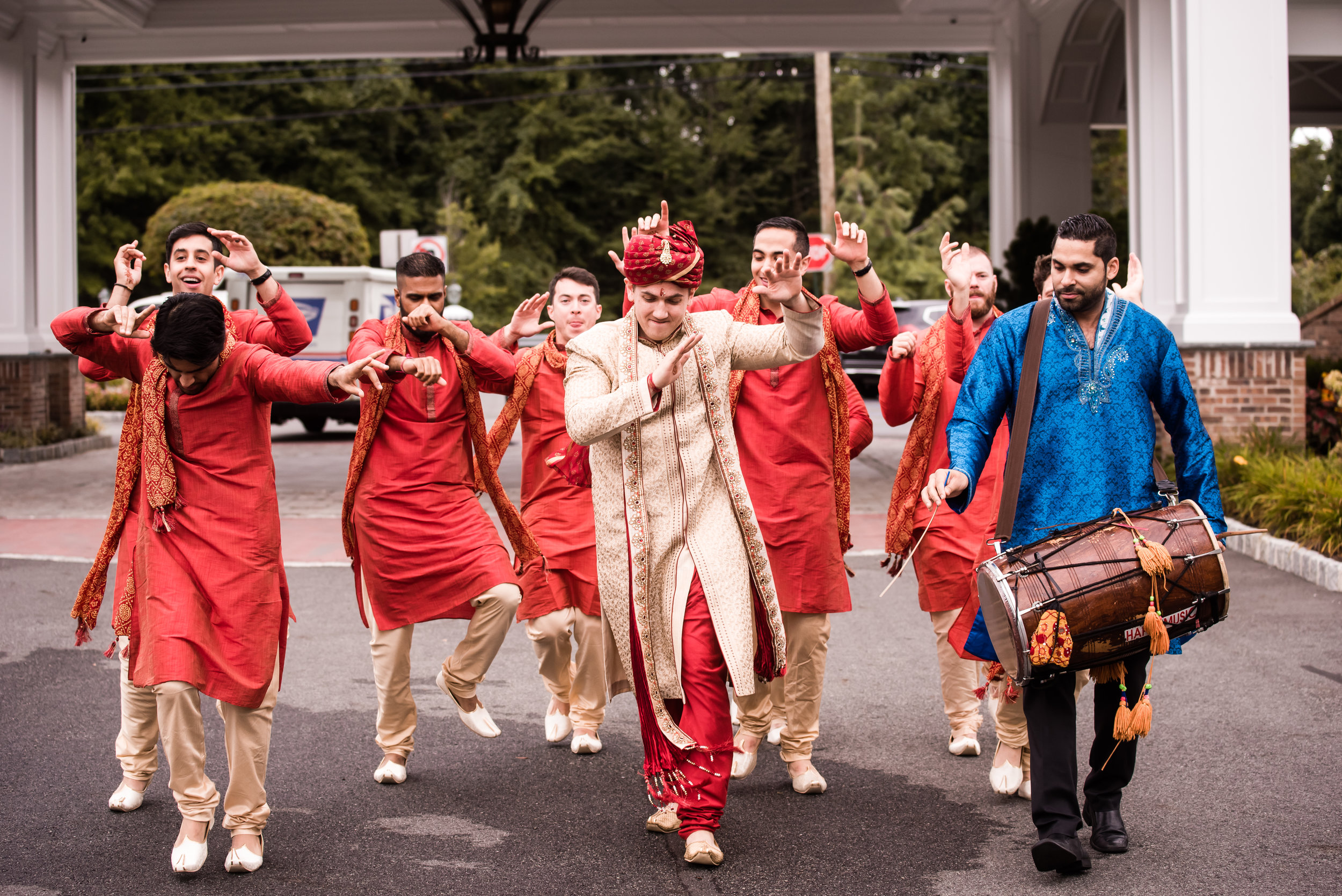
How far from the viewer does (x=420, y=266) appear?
216 inches

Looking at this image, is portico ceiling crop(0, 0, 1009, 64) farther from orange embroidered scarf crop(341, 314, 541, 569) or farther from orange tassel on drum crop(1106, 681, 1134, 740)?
orange tassel on drum crop(1106, 681, 1134, 740)

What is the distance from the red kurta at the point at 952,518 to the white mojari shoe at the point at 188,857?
2.84m

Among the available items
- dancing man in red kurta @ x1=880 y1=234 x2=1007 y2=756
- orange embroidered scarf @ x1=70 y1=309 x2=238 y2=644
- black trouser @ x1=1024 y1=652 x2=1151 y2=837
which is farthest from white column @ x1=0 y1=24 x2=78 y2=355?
black trouser @ x1=1024 y1=652 x2=1151 y2=837

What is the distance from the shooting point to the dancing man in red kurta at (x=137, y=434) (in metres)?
4.75

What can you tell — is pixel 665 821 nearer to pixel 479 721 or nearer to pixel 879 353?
pixel 479 721

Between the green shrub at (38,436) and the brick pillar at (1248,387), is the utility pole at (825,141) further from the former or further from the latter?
the brick pillar at (1248,387)

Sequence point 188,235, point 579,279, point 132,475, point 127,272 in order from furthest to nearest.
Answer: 1. point 579,279
2. point 188,235
3. point 127,272
4. point 132,475

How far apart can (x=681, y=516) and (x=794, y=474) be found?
0.92m

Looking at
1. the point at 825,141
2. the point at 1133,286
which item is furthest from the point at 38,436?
the point at 825,141

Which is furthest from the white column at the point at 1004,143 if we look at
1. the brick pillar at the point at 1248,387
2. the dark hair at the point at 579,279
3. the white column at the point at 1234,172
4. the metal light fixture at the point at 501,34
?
the dark hair at the point at 579,279

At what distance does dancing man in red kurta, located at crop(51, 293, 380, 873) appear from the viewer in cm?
439

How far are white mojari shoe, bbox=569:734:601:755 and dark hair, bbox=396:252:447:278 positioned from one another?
1975mm

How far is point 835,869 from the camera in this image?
4.45 meters

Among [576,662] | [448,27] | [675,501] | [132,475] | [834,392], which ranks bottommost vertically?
[576,662]
